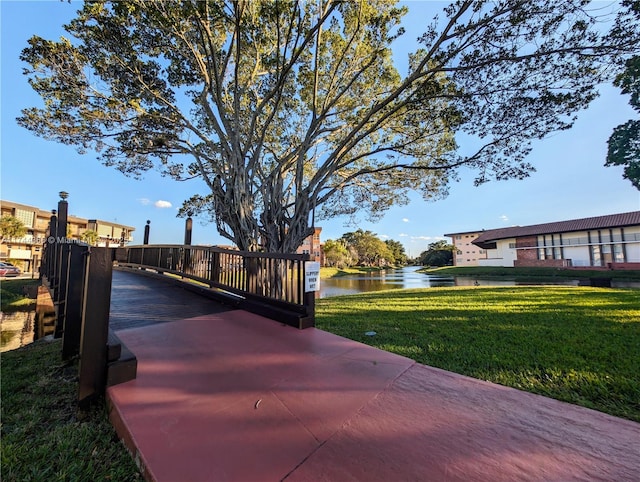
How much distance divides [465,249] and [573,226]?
22.2 metres

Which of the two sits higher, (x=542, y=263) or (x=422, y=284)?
(x=542, y=263)

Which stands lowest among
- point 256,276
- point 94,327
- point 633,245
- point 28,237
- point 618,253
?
point 94,327

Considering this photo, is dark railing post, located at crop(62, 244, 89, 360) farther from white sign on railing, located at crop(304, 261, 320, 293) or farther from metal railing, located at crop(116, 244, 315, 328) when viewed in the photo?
white sign on railing, located at crop(304, 261, 320, 293)

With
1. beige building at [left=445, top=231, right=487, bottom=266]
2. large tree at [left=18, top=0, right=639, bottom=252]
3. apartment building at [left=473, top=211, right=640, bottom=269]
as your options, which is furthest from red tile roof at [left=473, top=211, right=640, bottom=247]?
large tree at [left=18, top=0, right=639, bottom=252]

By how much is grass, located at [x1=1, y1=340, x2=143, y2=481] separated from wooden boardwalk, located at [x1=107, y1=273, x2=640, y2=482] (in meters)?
0.10

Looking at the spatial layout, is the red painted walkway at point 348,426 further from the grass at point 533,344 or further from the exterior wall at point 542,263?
the exterior wall at point 542,263

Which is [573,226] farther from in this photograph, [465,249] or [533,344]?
[533,344]

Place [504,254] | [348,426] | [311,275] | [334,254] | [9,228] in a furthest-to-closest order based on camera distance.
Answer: [334,254] < [504,254] < [9,228] < [311,275] < [348,426]

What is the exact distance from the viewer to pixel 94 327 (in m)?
1.87

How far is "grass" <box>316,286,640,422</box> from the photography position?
2074 mm

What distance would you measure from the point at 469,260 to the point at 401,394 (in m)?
53.3

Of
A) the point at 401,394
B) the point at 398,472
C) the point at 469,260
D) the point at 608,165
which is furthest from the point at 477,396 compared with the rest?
the point at 469,260

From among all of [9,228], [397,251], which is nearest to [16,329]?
[9,228]

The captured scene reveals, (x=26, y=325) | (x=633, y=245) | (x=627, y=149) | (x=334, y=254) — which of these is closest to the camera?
(x=26, y=325)
